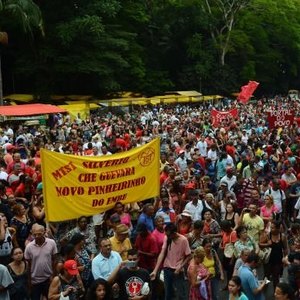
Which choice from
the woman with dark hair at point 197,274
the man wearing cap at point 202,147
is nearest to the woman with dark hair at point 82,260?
the woman with dark hair at point 197,274

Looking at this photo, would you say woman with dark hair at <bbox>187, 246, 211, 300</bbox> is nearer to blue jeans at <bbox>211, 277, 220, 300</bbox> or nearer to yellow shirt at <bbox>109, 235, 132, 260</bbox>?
blue jeans at <bbox>211, 277, 220, 300</bbox>

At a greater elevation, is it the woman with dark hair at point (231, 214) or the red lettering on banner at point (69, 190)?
the red lettering on banner at point (69, 190)

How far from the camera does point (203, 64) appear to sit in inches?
2137

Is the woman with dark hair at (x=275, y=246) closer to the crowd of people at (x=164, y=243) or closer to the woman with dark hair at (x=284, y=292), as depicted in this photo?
the crowd of people at (x=164, y=243)

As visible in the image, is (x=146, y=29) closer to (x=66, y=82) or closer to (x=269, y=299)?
(x=66, y=82)

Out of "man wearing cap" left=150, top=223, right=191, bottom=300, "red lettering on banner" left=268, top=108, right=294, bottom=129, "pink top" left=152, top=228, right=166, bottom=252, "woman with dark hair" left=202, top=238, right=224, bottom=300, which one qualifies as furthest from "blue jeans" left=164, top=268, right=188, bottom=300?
"red lettering on banner" left=268, top=108, right=294, bottom=129

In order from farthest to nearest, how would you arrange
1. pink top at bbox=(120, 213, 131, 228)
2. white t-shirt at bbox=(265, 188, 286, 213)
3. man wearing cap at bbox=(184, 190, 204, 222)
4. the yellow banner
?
white t-shirt at bbox=(265, 188, 286, 213) → man wearing cap at bbox=(184, 190, 204, 222) → pink top at bbox=(120, 213, 131, 228) → the yellow banner

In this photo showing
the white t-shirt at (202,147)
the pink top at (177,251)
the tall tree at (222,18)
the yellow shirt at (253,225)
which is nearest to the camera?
the pink top at (177,251)

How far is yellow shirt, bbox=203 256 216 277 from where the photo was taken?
26.0 ft

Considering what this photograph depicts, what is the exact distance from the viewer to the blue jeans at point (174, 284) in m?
8.30

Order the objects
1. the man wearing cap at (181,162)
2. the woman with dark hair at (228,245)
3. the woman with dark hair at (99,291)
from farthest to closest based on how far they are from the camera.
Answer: the man wearing cap at (181,162) < the woman with dark hair at (228,245) < the woman with dark hair at (99,291)

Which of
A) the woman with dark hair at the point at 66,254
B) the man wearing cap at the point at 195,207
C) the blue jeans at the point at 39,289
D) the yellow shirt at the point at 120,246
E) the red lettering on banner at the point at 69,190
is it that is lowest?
the blue jeans at the point at 39,289

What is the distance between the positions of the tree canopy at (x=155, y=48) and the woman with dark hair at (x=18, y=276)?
3299cm

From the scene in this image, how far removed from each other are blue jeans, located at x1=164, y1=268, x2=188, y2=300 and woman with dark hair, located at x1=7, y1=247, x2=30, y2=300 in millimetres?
1850
